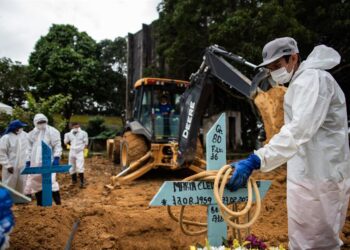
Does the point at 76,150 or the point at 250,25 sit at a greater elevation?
the point at 250,25

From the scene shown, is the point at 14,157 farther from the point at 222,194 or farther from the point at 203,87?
the point at 222,194

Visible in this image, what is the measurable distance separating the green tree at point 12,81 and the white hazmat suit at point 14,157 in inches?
607

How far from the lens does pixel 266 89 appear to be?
5270 mm

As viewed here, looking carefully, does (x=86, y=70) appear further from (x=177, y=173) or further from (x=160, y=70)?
(x=177, y=173)

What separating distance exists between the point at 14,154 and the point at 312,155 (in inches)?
224

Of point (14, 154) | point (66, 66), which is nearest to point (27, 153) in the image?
point (14, 154)

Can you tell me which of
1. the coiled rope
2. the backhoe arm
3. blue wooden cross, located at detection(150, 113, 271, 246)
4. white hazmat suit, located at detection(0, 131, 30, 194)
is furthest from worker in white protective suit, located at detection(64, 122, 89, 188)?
the coiled rope

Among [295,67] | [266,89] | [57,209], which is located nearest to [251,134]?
[266,89]

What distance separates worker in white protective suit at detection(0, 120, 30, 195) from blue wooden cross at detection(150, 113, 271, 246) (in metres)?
4.74

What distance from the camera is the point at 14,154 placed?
648 centimetres

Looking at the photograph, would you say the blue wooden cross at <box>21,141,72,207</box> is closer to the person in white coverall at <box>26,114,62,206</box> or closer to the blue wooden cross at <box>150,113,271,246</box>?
the person in white coverall at <box>26,114,62,206</box>

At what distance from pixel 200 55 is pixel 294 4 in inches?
168

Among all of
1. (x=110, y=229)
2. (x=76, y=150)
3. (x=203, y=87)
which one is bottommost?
(x=110, y=229)

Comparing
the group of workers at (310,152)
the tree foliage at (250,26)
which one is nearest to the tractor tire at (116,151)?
the tree foliage at (250,26)
